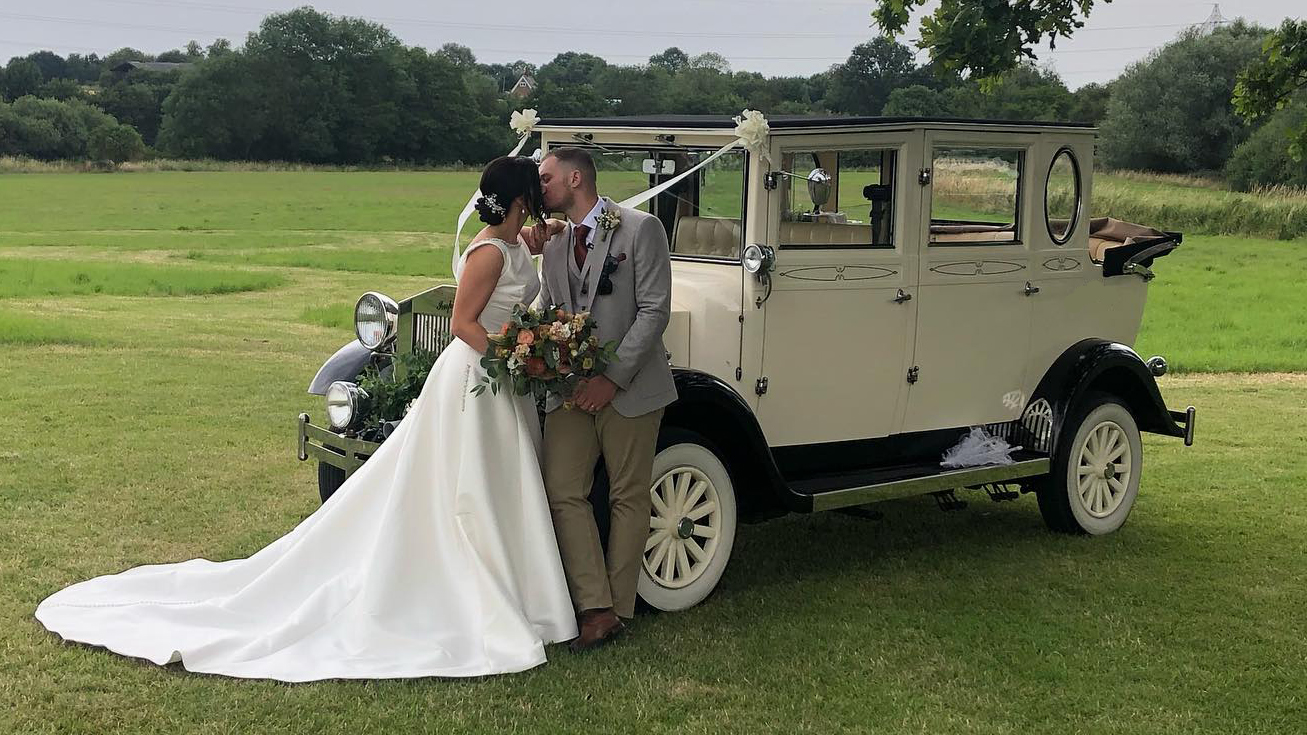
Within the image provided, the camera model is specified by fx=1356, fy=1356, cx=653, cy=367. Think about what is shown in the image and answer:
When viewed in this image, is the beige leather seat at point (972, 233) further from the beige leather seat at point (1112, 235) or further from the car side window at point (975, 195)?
the beige leather seat at point (1112, 235)

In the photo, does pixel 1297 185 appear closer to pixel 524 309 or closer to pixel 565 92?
pixel 565 92

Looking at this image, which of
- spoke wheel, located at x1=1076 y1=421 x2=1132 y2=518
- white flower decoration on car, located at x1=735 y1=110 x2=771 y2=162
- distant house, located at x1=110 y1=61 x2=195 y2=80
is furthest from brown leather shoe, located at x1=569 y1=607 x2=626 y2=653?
distant house, located at x1=110 y1=61 x2=195 y2=80

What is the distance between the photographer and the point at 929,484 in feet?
22.3

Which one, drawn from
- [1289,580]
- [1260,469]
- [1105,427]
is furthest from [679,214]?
[1260,469]

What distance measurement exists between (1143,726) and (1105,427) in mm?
3019

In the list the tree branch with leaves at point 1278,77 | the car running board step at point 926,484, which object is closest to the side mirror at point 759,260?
the car running board step at point 926,484

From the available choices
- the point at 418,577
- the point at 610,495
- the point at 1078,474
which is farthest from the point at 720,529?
the point at 1078,474

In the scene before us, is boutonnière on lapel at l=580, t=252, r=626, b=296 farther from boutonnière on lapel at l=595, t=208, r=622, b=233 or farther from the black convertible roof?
the black convertible roof

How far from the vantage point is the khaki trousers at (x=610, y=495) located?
559cm

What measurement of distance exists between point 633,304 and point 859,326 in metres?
1.42

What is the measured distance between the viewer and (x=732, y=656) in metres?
5.54

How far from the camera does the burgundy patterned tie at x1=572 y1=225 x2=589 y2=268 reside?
18.7ft

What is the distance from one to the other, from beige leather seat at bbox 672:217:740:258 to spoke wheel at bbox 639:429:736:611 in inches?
39.6

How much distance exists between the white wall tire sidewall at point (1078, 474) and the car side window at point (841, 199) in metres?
1.79
